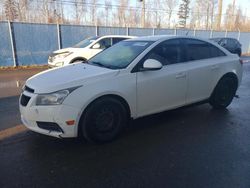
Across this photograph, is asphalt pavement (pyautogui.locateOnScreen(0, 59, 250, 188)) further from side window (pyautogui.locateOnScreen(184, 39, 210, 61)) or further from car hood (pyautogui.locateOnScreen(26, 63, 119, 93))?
side window (pyautogui.locateOnScreen(184, 39, 210, 61))

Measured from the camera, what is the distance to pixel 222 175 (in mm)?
2842

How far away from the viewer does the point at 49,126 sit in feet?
11.0

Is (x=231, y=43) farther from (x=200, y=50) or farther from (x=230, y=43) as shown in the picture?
(x=200, y=50)

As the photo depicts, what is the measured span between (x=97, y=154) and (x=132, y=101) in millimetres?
1024

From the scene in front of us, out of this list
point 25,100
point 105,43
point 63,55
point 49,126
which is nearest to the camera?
point 49,126

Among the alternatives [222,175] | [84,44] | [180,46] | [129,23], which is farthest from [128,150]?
[129,23]

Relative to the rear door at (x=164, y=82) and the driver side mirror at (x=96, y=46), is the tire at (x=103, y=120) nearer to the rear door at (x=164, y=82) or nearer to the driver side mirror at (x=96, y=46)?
the rear door at (x=164, y=82)

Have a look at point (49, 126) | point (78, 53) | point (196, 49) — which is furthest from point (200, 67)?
point (78, 53)

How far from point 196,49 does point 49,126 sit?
328cm

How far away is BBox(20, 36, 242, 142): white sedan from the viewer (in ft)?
10.7

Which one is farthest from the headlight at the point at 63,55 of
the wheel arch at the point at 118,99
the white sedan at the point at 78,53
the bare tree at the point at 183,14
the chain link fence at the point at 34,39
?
the bare tree at the point at 183,14

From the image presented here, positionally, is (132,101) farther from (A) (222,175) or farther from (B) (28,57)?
(B) (28,57)

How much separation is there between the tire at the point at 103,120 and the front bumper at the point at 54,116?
A: 0.18 meters

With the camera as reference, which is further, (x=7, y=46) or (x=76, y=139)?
(x=7, y=46)
